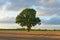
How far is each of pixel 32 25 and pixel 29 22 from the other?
2059mm

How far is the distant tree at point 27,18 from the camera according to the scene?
10462 centimetres

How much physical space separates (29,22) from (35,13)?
182 inches

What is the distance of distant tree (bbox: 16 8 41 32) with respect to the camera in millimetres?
104625

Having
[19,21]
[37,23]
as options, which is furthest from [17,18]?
[37,23]

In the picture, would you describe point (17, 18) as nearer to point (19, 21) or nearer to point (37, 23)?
point (19, 21)

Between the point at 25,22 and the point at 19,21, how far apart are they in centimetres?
265

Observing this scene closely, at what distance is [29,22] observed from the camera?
106 m

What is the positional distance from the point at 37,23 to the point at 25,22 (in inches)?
207

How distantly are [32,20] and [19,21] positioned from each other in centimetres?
549

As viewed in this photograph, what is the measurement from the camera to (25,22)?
105625 mm

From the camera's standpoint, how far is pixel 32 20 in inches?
4136

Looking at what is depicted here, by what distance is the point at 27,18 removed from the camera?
105 meters

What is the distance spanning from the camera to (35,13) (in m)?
106

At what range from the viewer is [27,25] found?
107 m
